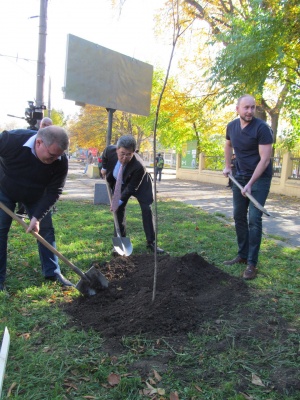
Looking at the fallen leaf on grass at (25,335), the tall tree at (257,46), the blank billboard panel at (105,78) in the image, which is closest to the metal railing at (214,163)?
the tall tree at (257,46)

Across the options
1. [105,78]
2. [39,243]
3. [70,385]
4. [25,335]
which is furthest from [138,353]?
[105,78]

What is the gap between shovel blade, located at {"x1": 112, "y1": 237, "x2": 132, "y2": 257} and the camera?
4396 millimetres

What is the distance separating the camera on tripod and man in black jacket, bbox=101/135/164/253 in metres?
5.09

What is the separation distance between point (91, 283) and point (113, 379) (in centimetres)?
130

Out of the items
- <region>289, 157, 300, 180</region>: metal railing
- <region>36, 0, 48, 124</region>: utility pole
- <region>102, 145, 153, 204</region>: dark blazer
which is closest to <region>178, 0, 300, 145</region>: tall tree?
<region>36, 0, 48, 124</region>: utility pole

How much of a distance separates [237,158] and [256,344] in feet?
7.48

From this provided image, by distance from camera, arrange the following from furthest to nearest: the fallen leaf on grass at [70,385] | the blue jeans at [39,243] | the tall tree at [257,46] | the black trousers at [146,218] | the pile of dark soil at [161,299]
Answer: the tall tree at [257,46]
the black trousers at [146,218]
the blue jeans at [39,243]
the pile of dark soil at [161,299]
the fallen leaf on grass at [70,385]

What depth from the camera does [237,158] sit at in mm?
4121

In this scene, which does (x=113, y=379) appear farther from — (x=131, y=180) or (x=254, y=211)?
(x=131, y=180)

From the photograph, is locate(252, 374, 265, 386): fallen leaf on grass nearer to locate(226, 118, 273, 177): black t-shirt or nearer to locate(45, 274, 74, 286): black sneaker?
locate(45, 274, 74, 286): black sneaker

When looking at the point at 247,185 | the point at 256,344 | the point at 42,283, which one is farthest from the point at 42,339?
the point at 247,185

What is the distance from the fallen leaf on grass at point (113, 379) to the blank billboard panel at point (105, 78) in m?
6.37

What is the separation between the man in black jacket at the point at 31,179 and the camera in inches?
126

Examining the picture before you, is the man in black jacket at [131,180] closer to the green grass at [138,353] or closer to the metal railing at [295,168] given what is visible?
the green grass at [138,353]
